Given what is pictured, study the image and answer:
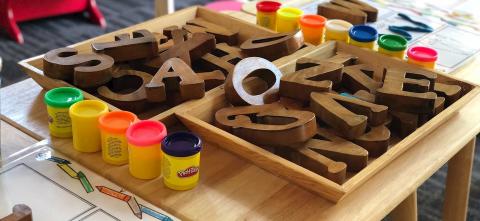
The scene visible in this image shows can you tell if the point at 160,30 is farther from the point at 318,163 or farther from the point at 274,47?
the point at 318,163

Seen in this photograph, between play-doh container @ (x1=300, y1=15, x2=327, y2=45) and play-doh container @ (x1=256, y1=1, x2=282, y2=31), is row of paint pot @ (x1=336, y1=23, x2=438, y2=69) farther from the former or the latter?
play-doh container @ (x1=256, y1=1, x2=282, y2=31)

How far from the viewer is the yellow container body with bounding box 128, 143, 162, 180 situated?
957mm

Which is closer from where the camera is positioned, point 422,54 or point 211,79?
point 211,79

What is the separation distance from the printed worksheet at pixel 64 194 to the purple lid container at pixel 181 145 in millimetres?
91

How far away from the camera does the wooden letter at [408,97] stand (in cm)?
112

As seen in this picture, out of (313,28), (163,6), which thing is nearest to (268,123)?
(313,28)

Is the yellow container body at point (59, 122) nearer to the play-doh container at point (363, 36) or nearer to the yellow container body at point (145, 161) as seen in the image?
the yellow container body at point (145, 161)

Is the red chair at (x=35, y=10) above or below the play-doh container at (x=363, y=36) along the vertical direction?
below

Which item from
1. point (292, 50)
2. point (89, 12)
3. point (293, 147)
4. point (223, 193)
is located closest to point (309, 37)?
point (292, 50)

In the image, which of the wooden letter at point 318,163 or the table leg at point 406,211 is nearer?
the wooden letter at point 318,163

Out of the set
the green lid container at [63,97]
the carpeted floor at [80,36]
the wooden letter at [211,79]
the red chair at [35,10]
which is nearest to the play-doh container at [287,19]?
the wooden letter at [211,79]

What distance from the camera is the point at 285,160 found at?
976mm

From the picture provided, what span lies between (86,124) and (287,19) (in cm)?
66

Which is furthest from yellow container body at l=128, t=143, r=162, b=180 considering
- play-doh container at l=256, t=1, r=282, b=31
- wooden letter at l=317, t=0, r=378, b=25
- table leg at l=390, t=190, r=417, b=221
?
wooden letter at l=317, t=0, r=378, b=25
